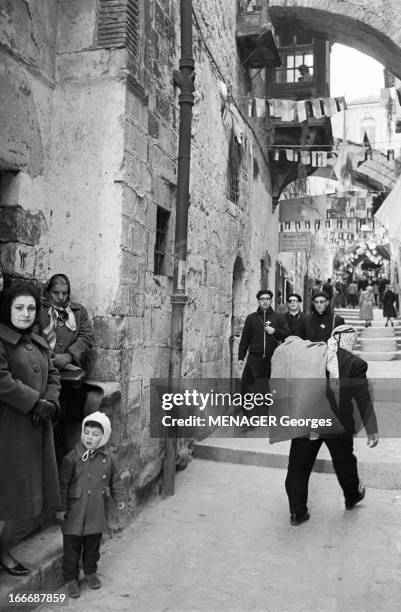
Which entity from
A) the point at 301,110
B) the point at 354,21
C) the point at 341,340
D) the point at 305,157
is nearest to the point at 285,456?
the point at 341,340

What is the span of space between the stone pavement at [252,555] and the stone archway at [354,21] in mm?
6440

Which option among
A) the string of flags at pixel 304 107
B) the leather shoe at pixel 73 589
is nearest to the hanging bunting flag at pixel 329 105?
the string of flags at pixel 304 107

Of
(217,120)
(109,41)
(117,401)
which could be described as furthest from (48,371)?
(217,120)

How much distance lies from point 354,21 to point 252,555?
7.51 m

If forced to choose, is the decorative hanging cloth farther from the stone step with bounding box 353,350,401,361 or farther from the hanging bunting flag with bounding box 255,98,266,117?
the stone step with bounding box 353,350,401,361

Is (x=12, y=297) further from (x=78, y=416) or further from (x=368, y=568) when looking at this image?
(x=368, y=568)

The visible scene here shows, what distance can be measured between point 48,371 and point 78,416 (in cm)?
74

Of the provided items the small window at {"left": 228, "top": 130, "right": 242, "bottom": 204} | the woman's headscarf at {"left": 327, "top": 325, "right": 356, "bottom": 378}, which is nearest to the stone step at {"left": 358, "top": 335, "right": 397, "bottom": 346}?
the small window at {"left": 228, "top": 130, "right": 242, "bottom": 204}

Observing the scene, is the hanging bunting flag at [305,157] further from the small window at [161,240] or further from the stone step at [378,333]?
the small window at [161,240]

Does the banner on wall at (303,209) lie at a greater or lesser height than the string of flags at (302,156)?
lesser

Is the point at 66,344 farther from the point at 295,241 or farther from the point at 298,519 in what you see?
the point at 295,241

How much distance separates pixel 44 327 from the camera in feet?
11.3

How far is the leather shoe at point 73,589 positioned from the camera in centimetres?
283

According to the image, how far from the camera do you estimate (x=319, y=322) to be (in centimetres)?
578
